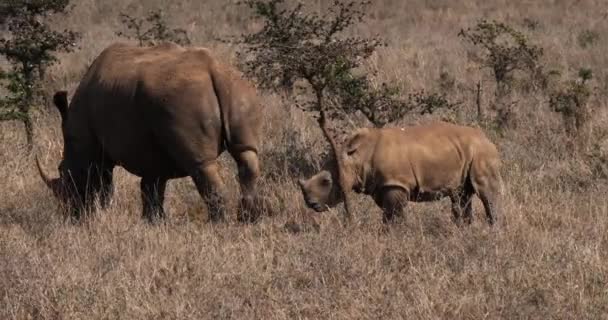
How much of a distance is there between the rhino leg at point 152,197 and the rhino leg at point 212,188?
655 millimetres

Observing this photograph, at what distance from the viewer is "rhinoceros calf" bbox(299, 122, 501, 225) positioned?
22.6ft

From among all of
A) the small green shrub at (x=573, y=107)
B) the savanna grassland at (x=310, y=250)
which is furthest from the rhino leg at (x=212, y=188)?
the small green shrub at (x=573, y=107)

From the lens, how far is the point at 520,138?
10.6m

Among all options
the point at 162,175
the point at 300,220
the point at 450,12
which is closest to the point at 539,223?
the point at 300,220

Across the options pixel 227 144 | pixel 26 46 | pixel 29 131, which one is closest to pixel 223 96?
pixel 227 144

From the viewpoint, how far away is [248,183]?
7.35 m

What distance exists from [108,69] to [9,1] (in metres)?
4.06

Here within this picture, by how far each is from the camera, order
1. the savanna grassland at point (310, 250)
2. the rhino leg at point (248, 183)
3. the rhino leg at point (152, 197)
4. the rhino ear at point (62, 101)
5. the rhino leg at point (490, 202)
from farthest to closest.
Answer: the rhino ear at point (62, 101)
the rhino leg at point (152, 197)
the rhino leg at point (248, 183)
the rhino leg at point (490, 202)
the savanna grassland at point (310, 250)

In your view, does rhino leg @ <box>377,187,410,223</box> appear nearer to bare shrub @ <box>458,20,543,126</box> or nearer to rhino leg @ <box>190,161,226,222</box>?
rhino leg @ <box>190,161,226,222</box>

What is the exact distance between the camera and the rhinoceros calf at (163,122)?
711 centimetres

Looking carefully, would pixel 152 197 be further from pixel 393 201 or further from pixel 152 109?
pixel 393 201

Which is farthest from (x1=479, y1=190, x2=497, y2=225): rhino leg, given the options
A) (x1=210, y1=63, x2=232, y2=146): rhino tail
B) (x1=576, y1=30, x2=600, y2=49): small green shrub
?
(x1=576, y1=30, x2=600, y2=49): small green shrub

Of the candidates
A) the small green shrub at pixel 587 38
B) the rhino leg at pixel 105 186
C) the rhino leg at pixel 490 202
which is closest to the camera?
the rhino leg at pixel 490 202

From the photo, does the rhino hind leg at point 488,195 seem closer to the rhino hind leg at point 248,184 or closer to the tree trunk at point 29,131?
the rhino hind leg at point 248,184
